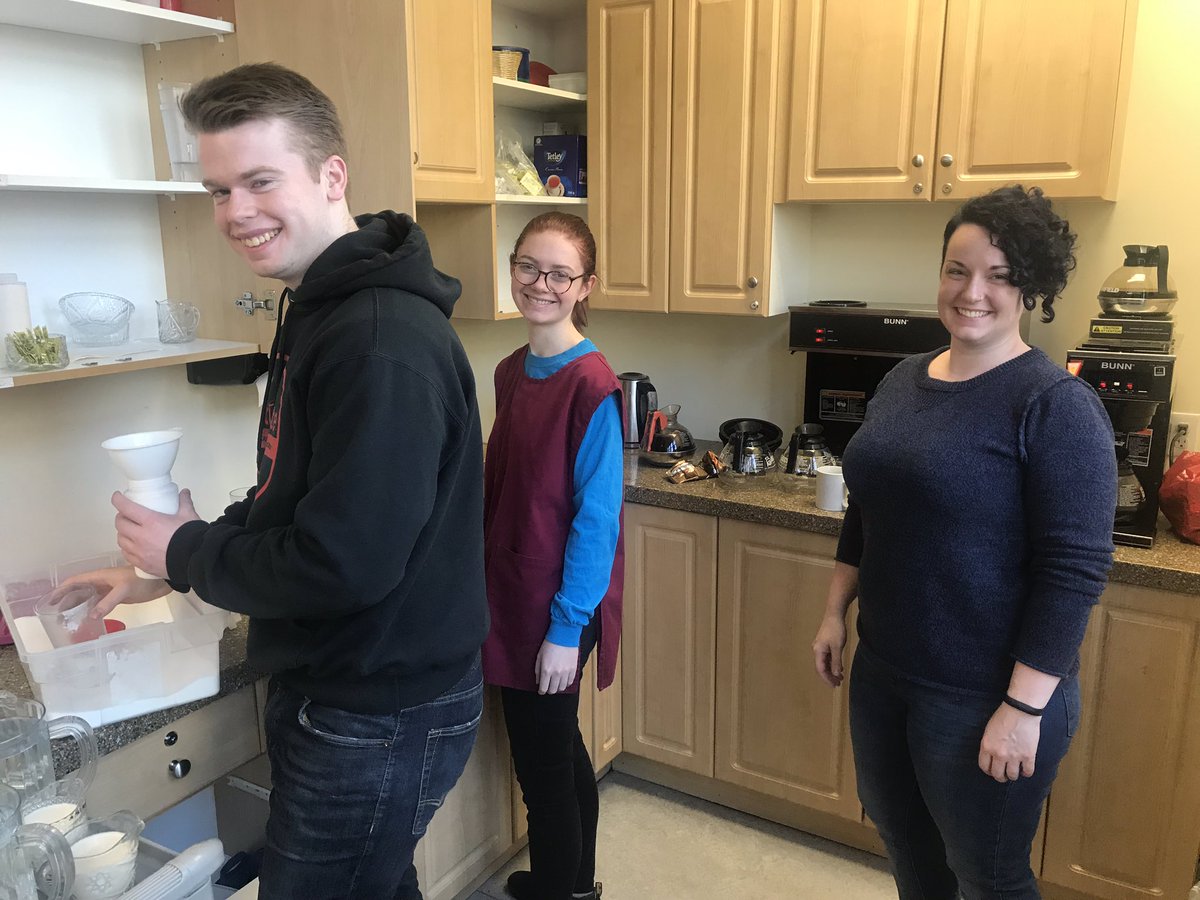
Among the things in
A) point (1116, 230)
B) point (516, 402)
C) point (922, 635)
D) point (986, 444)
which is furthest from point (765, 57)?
point (922, 635)

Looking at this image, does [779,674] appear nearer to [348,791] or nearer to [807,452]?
[807,452]

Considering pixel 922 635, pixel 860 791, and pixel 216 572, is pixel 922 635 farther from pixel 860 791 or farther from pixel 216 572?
pixel 216 572

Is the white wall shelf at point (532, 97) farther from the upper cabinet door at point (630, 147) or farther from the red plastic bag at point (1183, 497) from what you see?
the red plastic bag at point (1183, 497)

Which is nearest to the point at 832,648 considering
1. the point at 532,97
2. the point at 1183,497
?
the point at 1183,497

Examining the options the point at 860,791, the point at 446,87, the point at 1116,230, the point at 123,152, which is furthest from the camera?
the point at 1116,230

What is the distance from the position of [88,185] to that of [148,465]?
550 mm

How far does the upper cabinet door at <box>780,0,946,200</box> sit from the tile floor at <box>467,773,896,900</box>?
1.67 metres

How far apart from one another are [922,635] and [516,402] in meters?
0.82

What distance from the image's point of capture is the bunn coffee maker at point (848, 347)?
7.48 ft

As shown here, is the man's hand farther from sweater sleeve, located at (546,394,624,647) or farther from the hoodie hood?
sweater sleeve, located at (546,394,624,647)

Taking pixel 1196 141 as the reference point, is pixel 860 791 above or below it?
below

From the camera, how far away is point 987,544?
1.33 meters

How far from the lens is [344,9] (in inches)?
73.4

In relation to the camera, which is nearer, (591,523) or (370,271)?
(370,271)
